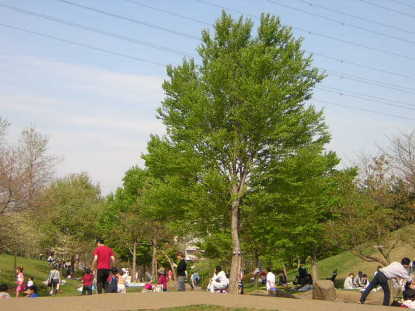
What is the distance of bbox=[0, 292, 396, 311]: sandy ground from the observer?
46.3 ft

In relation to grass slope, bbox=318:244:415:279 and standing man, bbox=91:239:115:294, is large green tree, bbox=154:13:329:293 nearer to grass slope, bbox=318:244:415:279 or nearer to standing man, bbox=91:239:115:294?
standing man, bbox=91:239:115:294

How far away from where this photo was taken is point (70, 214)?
62.3m

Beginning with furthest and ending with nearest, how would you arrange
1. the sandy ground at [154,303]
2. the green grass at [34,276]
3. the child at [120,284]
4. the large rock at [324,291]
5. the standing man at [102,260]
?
the green grass at [34,276], the child at [120,284], the large rock at [324,291], the standing man at [102,260], the sandy ground at [154,303]

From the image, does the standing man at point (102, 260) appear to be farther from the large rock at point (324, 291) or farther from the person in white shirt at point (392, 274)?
the large rock at point (324, 291)

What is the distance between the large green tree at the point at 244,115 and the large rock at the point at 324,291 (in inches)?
210

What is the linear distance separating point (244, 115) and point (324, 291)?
32.5 ft

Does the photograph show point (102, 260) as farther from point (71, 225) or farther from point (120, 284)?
point (71, 225)

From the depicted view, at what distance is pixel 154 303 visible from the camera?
15391 millimetres

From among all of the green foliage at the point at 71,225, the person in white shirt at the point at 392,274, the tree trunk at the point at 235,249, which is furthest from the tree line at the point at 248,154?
the green foliage at the point at 71,225

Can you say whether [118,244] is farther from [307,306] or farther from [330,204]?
[307,306]

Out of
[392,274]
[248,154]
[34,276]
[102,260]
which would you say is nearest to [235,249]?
[248,154]

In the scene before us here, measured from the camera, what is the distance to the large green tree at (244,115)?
28.5 m

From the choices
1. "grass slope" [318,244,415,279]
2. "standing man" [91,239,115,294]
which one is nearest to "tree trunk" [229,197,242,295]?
"standing man" [91,239,115,294]

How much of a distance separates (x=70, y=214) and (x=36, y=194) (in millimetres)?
26263
